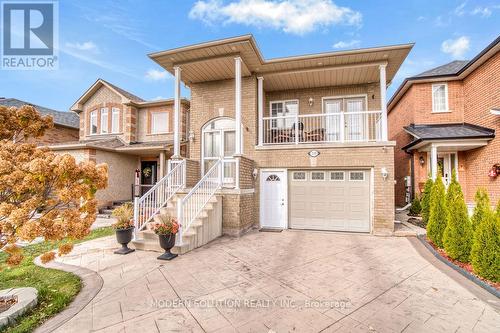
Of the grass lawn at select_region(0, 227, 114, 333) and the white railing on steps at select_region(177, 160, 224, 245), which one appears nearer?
the grass lawn at select_region(0, 227, 114, 333)

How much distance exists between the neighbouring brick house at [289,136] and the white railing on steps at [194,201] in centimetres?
4

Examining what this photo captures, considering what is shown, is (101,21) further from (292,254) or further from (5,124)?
(292,254)

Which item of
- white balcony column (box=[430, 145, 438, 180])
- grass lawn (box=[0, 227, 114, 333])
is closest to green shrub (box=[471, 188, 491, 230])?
white balcony column (box=[430, 145, 438, 180])

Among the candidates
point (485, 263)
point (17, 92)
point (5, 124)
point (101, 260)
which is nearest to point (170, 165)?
point (101, 260)

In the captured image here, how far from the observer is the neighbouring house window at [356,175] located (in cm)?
780

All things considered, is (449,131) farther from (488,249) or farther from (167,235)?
(167,235)

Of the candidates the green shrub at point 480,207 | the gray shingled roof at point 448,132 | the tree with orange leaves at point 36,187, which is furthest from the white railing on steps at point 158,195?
the gray shingled roof at point 448,132

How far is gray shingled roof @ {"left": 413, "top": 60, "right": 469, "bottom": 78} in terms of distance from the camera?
1038cm

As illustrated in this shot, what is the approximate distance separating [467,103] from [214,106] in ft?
36.1

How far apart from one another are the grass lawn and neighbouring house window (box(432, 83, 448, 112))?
1410 centimetres

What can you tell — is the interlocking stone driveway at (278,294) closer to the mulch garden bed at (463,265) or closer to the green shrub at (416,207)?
the mulch garden bed at (463,265)

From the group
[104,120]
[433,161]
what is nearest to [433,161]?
[433,161]

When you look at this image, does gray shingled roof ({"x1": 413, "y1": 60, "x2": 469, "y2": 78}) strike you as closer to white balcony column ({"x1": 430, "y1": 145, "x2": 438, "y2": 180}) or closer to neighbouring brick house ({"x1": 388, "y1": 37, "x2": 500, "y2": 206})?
neighbouring brick house ({"x1": 388, "y1": 37, "x2": 500, "y2": 206})

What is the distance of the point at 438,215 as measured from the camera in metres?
5.95
